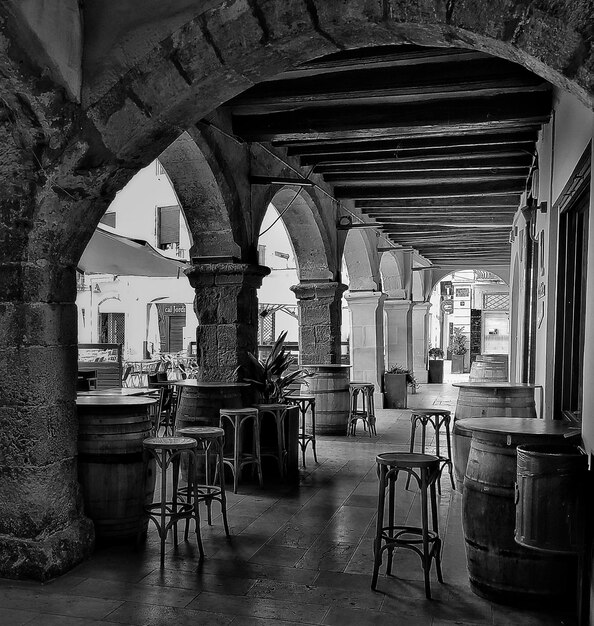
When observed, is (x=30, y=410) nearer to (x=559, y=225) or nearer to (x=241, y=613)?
(x=241, y=613)

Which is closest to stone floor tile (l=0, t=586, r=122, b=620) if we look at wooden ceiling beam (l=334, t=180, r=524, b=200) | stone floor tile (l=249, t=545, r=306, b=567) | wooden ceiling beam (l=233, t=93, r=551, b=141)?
stone floor tile (l=249, t=545, r=306, b=567)

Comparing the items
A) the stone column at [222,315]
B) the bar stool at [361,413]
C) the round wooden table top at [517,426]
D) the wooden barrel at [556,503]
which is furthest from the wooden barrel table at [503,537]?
the bar stool at [361,413]

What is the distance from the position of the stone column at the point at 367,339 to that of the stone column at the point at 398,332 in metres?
3.26

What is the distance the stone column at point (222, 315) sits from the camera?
585cm

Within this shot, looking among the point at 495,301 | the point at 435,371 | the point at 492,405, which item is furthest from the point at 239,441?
the point at 495,301

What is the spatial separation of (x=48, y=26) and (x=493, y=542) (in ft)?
10.2

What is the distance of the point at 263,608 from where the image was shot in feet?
10.2

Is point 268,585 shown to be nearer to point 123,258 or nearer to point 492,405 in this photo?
point 492,405

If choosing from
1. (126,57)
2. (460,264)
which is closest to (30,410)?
(126,57)

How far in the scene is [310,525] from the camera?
444 centimetres

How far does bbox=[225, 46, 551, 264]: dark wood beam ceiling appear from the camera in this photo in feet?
14.7

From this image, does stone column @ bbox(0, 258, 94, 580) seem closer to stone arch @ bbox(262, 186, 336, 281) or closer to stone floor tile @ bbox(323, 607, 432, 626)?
stone floor tile @ bbox(323, 607, 432, 626)

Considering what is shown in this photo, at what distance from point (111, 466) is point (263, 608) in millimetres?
1315

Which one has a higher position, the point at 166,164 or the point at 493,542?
the point at 166,164
